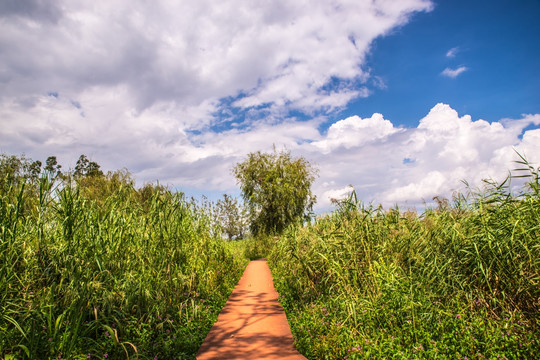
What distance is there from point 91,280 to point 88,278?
0.64 ft

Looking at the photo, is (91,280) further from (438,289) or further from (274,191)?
(274,191)

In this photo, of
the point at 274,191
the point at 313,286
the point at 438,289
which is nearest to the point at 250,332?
the point at 313,286

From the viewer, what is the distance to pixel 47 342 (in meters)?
3.63

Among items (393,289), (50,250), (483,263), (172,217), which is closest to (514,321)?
(483,263)

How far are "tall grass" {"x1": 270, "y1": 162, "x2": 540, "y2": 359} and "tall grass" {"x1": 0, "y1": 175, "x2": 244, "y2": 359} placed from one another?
2.23 m

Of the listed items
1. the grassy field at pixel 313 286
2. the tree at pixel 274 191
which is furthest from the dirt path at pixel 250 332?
the tree at pixel 274 191

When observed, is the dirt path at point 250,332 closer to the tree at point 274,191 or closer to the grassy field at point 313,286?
the grassy field at point 313,286

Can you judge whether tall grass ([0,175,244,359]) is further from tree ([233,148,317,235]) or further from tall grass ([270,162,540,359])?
tree ([233,148,317,235])

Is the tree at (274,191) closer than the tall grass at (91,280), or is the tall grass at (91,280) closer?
the tall grass at (91,280)

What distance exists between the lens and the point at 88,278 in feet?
14.1

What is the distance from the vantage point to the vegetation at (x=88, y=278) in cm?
368

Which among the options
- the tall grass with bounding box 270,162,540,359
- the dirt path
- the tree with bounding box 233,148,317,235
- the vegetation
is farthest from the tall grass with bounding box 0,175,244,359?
the tree with bounding box 233,148,317,235

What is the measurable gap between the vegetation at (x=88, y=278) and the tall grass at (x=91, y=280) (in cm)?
2

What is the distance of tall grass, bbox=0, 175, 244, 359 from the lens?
3.67 meters
